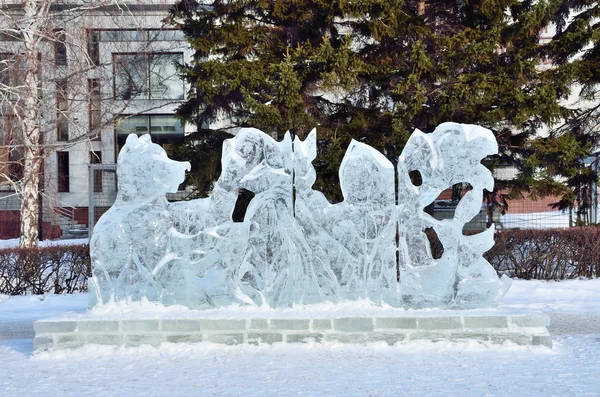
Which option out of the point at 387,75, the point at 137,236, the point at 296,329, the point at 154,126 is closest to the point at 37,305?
the point at 137,236

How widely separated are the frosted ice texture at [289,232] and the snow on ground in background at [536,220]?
10088 mm

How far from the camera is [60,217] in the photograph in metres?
27.2

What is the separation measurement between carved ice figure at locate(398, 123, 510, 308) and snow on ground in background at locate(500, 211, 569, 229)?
32.8ft

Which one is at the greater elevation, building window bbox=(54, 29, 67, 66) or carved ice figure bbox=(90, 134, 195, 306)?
building window bbox=(54, 29, 67, 66)

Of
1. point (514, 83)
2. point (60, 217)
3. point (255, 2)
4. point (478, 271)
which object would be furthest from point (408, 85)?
point (60, 217)

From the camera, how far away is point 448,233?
340 inches

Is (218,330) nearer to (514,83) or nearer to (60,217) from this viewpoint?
(514,83)

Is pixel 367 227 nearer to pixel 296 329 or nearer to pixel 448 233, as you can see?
pixel 448 233

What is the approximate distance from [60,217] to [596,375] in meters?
23.8

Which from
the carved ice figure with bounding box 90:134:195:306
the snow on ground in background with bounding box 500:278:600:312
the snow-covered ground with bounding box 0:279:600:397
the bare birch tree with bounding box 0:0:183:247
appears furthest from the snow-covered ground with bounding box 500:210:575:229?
the carved ice figure with bounding box 90:134:195:306

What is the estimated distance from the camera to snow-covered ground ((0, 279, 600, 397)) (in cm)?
634

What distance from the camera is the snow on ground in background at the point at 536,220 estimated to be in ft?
60.5

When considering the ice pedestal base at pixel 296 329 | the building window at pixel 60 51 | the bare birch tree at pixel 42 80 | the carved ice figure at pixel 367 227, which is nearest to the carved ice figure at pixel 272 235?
the carved ice figure at pixel 367 227

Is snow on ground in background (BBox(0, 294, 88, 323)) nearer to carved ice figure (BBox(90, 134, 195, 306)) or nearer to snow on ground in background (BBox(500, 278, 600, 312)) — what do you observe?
carved ice figure (BBox(90, 134, 195, 306))
